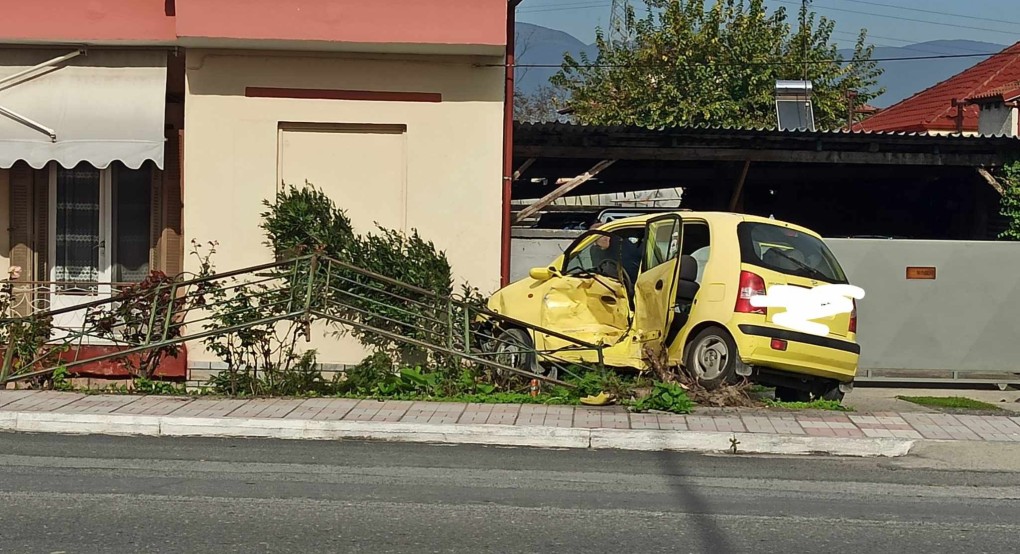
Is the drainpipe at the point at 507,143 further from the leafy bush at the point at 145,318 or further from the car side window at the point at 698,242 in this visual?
the leafy bush at the point at 145,318

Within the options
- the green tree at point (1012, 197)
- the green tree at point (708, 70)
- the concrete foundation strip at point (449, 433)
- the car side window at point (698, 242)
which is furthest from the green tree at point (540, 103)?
the concrete foundation strip at point (449, 433)

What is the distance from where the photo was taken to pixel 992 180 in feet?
47.9

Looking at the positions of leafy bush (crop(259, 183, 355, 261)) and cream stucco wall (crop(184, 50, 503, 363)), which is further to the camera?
cream stucco wall (crop(184, 50, 503, 363))

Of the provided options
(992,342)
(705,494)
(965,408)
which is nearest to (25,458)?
(705,494)

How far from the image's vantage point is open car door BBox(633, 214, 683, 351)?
382 inches

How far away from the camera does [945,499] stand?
682cm

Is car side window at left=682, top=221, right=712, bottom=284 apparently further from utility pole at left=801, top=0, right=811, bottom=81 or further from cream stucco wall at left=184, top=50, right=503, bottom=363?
utility pole at left=801, top=0, right=811, bottom=81

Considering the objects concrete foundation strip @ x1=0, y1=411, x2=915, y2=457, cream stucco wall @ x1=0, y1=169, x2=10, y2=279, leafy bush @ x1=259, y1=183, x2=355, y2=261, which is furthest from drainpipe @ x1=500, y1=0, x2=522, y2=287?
cream stucco wall @ x1=0, y1=169, x2=10, y2=279

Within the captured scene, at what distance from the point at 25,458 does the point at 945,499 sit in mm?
5947

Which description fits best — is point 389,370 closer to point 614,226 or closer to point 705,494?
point 614,226

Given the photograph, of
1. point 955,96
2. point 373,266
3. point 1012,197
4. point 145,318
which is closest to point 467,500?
point 145,318

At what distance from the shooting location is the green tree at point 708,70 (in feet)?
109

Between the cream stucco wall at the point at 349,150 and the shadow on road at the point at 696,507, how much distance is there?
16.1 ft

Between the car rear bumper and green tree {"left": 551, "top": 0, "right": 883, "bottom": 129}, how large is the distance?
2271cm
